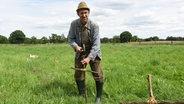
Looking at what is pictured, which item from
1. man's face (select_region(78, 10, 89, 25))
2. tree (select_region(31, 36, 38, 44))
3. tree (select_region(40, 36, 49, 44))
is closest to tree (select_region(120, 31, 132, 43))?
tree (select_region(40, 36, 49, 44))

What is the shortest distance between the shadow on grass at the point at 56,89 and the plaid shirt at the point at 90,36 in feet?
2.80

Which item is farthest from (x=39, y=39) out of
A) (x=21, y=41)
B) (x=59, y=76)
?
(x=59, y=76)

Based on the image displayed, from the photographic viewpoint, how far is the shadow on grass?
22.2 feet

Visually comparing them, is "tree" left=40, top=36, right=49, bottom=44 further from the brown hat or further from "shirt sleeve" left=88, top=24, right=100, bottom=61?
the brown hat

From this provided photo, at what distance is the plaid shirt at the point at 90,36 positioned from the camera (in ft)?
20.8

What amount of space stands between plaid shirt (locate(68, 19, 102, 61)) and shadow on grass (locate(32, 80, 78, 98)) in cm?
85

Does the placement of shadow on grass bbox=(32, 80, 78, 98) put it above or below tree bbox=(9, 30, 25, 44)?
below

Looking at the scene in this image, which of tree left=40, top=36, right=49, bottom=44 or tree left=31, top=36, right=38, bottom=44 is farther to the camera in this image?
tree left=31, top=36, right=38, bottom=44

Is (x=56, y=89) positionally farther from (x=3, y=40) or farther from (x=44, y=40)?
(x=3, y=40)

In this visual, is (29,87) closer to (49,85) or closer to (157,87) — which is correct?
(49,85)

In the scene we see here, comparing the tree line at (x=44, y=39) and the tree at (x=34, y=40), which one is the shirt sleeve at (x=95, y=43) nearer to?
the tree line at (x=44, y=39)

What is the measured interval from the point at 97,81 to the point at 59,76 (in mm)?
2064

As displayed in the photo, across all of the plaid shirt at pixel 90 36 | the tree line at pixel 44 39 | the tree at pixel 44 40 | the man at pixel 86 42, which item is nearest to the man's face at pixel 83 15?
the man at pixel 86 42

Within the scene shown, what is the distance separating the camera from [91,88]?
24.1 ft
